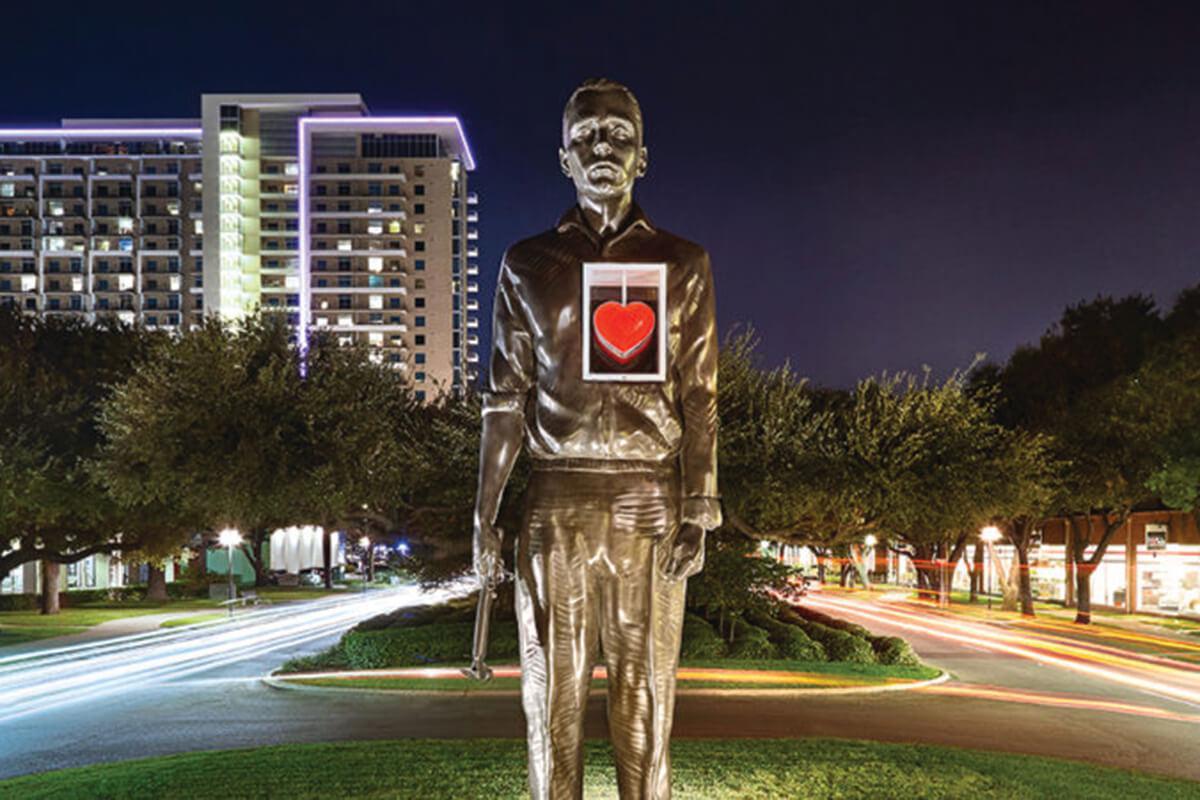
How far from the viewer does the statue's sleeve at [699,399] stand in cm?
644

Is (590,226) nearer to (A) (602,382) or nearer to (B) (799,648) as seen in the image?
(A) (602,382)

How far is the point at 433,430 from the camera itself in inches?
1099

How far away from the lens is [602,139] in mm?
6648

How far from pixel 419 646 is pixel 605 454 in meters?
22.0

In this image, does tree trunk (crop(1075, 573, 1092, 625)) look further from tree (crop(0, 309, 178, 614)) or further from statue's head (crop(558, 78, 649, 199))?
statue's head (crop(558, 78, 649, 199))

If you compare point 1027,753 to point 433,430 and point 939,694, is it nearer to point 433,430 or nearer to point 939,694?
point 939,694

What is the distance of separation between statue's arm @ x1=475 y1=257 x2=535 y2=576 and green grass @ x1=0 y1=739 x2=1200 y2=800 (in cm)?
541

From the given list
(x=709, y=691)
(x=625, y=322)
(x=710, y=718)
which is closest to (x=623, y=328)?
(x=625, y=322)

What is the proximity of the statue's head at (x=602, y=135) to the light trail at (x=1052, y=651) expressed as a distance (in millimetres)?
20973

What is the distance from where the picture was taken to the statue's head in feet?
21.7

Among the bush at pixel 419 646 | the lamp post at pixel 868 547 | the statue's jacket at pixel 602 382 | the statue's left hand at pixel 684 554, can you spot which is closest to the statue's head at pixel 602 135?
the statue's jacket at pixel 602 382

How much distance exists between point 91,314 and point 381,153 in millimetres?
41628

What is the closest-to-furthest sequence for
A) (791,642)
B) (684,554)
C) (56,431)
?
(684,554) → (791,642) → (56,431)

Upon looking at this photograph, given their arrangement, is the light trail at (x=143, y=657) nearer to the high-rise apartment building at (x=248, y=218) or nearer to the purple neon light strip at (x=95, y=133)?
the high-rise apartment building at (x=248, y=218)
